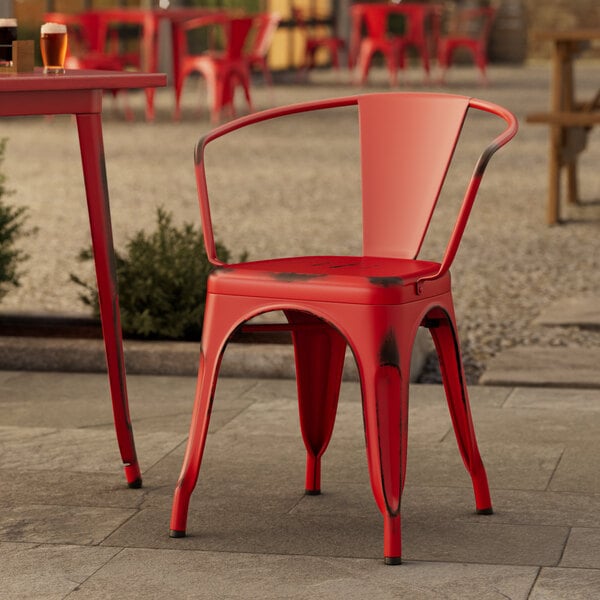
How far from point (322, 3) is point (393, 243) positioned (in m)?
19.0

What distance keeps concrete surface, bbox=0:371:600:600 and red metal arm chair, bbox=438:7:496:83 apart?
13187mm

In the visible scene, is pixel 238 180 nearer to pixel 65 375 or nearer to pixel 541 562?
pixel 65 375

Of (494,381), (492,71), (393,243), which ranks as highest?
(393,243)

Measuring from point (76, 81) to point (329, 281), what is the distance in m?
0.66

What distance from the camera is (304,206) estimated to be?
785cm

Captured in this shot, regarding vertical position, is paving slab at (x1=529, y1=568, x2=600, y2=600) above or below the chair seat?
below

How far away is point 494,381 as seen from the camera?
4.00 m

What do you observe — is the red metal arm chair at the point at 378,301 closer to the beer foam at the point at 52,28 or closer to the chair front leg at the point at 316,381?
the chair front leg at the point at 316,381

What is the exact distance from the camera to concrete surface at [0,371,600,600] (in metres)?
2.48

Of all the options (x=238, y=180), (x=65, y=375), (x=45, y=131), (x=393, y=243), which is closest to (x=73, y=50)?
(x=45, y=131)

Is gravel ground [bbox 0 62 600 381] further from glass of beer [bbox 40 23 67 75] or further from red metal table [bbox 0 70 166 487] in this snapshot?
glass of beer [bbox 40 23 67 75]

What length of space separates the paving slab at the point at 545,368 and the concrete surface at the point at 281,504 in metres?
0.06

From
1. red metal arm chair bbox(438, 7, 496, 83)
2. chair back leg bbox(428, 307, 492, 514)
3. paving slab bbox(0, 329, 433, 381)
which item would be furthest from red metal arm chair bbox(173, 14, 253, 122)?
chair back leg bbox(428, 307, 492, 514)

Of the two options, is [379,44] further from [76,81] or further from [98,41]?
[76,81]
